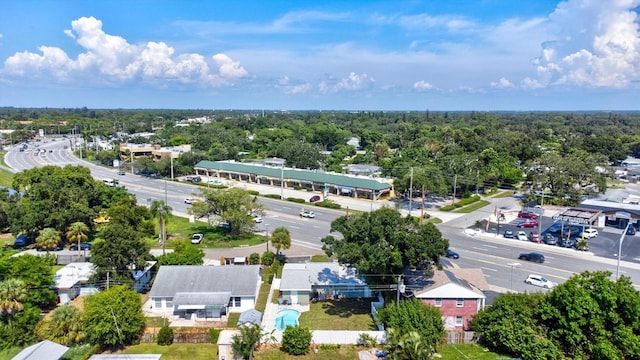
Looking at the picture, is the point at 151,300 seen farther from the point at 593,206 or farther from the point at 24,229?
the point at 593,206

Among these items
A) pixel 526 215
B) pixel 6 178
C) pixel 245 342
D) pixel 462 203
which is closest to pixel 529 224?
pixel 526 215

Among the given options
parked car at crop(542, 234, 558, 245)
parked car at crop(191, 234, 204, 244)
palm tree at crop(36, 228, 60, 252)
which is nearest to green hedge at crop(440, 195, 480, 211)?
parked car at crop(542, 234, 558, 245)

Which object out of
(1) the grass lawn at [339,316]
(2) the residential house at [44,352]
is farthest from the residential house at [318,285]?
(2) the residential house at [44,352]

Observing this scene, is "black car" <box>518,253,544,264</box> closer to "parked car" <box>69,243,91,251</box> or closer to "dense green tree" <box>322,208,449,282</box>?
"dense green tree" <box>322,208,449,282</box>

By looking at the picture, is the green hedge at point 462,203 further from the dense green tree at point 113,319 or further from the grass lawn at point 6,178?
the grass lawn at point 6,178

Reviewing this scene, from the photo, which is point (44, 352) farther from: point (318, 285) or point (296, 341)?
point (318, 285)
